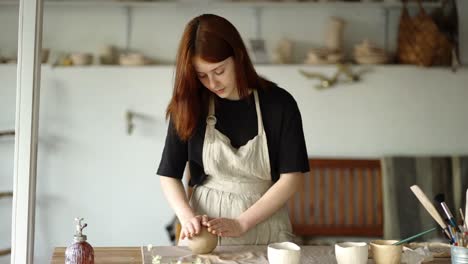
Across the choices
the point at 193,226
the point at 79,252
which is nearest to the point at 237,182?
the point at 193,226

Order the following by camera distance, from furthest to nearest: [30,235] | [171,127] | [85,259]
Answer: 1. [171,127]
2. [30,235]
3. [85,259]

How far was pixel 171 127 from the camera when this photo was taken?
204cm

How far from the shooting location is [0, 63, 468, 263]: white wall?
3781 mm

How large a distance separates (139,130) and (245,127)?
6.18 feet

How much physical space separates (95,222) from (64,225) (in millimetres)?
201

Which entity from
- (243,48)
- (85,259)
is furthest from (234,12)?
(85,259)

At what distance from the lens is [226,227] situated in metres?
1.87

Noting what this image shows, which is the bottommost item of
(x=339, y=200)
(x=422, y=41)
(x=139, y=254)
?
(x=339, y=200)

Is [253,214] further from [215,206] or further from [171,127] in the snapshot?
[171,127]

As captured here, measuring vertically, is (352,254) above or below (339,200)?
above

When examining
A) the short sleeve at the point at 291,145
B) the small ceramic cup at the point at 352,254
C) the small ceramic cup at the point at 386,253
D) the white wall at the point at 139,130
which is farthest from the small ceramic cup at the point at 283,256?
the white wall at the point at 139,130

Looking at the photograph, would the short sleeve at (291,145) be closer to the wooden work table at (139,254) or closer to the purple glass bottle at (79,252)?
the wooden work table at (139,254)

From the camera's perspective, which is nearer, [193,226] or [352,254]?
[352,254]

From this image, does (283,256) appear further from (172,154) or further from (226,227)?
(172,154)
